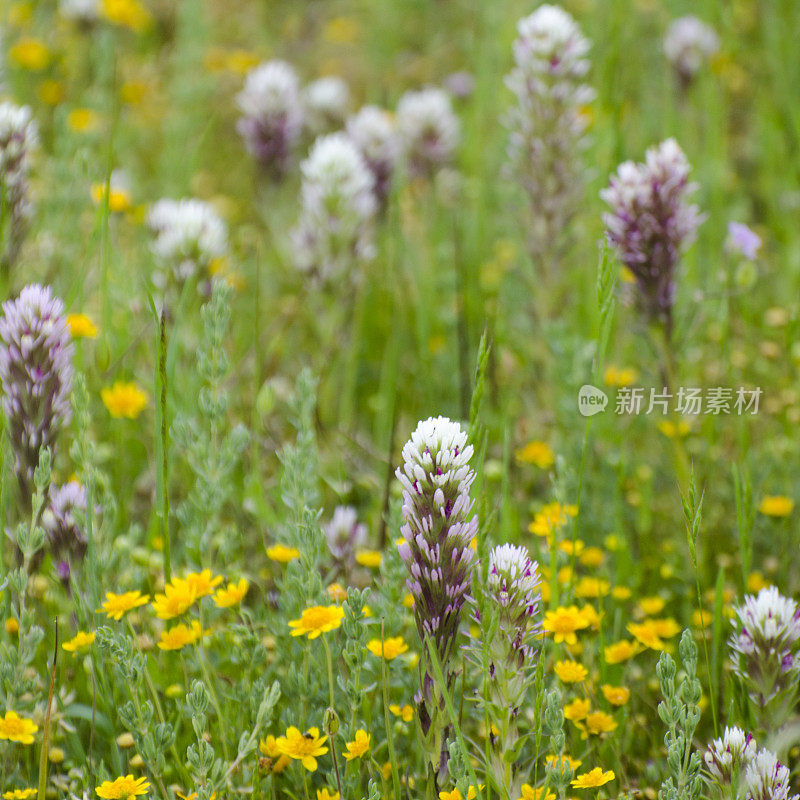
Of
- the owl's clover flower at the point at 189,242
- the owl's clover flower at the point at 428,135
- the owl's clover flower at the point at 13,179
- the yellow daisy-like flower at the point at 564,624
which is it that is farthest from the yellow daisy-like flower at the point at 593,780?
the owl's clover flower at the point at 428,135

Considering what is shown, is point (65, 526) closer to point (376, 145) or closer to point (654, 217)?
point (654, 217)

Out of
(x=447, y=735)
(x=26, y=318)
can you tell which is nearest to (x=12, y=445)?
(x=26, y=318)

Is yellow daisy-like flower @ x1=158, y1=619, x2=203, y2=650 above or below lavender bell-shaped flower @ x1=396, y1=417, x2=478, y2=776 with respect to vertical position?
below

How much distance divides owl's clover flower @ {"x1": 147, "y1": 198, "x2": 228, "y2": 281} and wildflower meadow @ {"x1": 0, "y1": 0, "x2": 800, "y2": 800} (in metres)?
0.01

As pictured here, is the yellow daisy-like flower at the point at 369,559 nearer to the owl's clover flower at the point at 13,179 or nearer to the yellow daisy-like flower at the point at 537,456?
the yellow daisy-like flower at the point at 537,456

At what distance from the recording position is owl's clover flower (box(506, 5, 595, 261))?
2904 mm

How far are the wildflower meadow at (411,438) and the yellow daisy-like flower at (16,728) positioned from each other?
0.09ft

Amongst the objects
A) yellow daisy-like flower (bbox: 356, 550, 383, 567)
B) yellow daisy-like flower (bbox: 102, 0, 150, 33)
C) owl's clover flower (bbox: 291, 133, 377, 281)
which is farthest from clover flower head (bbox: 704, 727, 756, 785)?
yellow daisy-like flower (bbox: 102, 0, 150, 33)

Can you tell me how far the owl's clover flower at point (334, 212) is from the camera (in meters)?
3.17

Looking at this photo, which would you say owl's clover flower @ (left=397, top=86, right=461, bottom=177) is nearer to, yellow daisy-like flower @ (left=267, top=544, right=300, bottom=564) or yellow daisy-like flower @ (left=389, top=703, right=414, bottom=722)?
yellow daisy-like flower @ (left=267, top=544, right=300, bottom=564)

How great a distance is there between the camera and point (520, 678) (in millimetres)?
1467

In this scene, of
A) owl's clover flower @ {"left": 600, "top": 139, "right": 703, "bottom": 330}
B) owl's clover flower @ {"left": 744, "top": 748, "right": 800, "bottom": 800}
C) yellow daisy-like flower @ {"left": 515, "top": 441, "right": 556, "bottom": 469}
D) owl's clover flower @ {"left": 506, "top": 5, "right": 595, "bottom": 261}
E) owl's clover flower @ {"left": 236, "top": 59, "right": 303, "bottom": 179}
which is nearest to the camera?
owl's clover flower @ {"left": 744, "top": 748, "right": 800, "bottom": 800}

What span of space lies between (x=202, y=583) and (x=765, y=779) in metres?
1.04

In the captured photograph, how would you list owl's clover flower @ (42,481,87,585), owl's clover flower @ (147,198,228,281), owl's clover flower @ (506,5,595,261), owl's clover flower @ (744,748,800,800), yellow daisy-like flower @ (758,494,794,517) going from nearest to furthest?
owl's clover flower @ (744,748,800,800) → owl's clover flower @ (42,481,87,585) → yellow daisy-like flower @ (758,494,794,517) → owl's clover flower @ (147,198,228,281) → owl's clover flower @ (506,5,595,261)
